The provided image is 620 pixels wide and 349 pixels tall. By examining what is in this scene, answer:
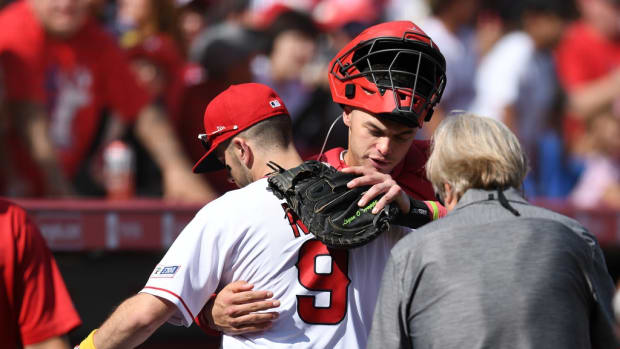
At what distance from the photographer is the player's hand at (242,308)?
2.57 meters

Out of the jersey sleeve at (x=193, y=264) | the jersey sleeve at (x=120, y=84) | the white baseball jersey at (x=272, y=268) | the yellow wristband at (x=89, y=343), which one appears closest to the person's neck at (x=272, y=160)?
the white baseball jersey at (x=272, y=268)

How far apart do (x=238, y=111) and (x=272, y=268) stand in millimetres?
510

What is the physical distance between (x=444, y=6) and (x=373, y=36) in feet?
13.5

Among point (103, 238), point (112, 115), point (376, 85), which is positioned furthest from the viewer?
point (112, 115)

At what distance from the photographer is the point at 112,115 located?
575cm

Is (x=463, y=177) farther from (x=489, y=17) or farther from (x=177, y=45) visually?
(x=489, y=17)

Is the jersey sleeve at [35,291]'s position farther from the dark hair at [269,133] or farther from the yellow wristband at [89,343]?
the dark hair at [269,133]

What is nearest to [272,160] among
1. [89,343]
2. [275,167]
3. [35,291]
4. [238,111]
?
[275,167]

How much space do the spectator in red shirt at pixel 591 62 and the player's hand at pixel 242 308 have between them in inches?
208

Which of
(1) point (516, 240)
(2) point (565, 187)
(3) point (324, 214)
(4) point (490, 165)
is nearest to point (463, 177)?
(4) point (490, 165)

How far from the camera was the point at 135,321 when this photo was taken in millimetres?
2523

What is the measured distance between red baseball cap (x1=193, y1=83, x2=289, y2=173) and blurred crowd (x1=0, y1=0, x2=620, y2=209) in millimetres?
1965

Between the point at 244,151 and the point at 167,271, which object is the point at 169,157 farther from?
the point at 167,271

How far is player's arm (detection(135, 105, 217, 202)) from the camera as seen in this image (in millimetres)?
5656
